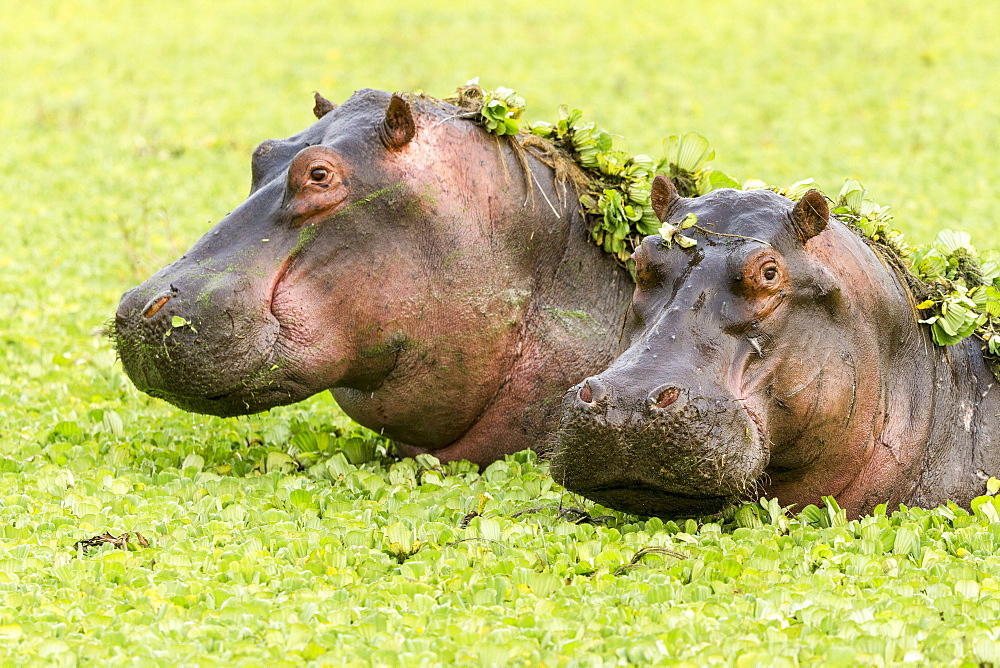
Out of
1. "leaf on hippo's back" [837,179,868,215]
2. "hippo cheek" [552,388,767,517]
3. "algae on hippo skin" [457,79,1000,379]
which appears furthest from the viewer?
"leaf on hippo's back" [837,179,868,215]

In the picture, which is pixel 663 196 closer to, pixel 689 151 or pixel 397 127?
pixel 689 151

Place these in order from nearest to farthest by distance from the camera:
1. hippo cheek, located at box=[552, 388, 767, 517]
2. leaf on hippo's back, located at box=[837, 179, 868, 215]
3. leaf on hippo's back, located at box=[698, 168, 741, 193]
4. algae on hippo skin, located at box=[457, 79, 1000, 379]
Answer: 1. hippo cheek, located at box=[552, 388, 767, 517]
2. algae on hippo skin, located at box=[457, 79, 1000, 379]
3. leaf on hippo's back, located at box=[837, 179, 868, 215]
4. leaf on hippo's back, located at box=[698, 168, 741, 193]

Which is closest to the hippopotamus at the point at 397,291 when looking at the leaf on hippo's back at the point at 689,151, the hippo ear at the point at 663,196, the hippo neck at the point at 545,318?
the hippo neck at the point at 545,318

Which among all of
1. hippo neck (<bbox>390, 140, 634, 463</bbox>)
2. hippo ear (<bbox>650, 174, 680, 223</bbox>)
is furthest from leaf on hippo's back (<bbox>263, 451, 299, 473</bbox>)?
hippo ear (<bbox>650, 174, 680, 223</bbox>)

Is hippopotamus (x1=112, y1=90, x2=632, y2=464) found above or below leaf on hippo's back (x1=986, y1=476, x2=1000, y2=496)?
above

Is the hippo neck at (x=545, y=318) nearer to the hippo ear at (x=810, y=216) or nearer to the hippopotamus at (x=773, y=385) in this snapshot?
the hippopotamus at (x=773, y=385)

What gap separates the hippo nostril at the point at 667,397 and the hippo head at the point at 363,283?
172 cm

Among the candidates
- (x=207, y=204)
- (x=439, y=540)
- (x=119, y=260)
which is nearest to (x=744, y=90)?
(x=207, y=204)

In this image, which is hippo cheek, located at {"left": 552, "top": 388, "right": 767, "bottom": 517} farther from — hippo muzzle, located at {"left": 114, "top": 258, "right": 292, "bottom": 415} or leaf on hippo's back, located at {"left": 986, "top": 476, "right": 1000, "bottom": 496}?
hippo muzzle, located at {"left": 114, "top": 258, "right": 292, "bottom": 415}

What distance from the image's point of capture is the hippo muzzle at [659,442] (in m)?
4.27

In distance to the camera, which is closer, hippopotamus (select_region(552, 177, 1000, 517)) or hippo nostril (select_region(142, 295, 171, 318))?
hippopotamus (select_region(552, 177, 1000, 517))

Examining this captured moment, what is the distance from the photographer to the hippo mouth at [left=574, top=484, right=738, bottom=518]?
4.47 meters

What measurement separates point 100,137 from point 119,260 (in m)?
5.24

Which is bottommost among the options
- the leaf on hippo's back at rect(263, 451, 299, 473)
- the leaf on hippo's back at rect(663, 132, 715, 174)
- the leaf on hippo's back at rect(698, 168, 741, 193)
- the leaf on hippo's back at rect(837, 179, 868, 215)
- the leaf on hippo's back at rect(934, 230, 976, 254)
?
the leaf on hippo's back at rect(263, 451, 299, 473)
